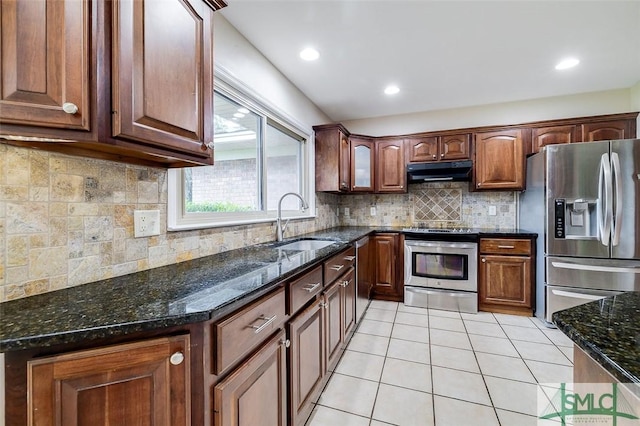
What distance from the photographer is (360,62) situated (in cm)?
251

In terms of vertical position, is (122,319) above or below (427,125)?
below

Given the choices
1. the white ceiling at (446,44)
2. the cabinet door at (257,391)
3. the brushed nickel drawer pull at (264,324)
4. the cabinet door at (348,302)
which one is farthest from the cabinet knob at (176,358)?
the white ceiling at (446,44)

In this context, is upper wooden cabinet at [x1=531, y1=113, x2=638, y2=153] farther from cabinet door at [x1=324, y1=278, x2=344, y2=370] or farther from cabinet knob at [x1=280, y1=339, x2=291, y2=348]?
cabinet knob at [x1=280, y1=339, x2=291, y2=348]

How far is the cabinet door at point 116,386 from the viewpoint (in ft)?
2.19

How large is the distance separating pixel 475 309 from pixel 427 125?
Result: 8.02ft

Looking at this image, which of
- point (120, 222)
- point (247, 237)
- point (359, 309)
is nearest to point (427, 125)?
point (359, 309)

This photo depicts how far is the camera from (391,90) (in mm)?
3139

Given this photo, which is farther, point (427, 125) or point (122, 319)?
point (427, 125)

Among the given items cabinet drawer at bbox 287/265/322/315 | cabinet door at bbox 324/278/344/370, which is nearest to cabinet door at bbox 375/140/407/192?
cabinet door at bbox 324/278/344/370

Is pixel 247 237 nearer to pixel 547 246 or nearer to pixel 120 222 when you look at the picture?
pixel 120 222

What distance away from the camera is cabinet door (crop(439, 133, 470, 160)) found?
11.2 feet

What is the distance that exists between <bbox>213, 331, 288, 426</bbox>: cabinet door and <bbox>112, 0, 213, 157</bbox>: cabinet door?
34.9 inches

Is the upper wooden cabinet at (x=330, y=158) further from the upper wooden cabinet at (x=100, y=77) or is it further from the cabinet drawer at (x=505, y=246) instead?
the upper wooden cabinet at (x=100, y=77)

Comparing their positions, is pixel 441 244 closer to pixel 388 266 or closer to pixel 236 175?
pixel 388 266
